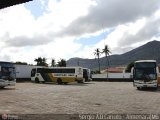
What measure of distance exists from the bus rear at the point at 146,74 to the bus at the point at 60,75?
18.4 m

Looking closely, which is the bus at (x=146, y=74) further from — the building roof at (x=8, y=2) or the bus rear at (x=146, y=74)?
the building roof at (x=8, y=2)

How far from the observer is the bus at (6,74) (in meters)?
35.8

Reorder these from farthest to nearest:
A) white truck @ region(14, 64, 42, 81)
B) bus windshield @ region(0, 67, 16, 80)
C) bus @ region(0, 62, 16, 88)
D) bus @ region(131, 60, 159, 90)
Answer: white truck @ region(14, 64, 42, 81)
bus windshield @ region(0, 67, 16, 80)
bus @ region(0, 62, 16, 88)
bus @ region(131, 60, 159, 90)

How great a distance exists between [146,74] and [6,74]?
1422 cm

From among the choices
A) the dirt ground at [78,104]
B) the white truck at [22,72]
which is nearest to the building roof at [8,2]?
the dirt ground at [78,104]

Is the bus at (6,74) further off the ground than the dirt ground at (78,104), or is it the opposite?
the bus at (6,74)

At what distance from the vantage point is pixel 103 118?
44.2ft

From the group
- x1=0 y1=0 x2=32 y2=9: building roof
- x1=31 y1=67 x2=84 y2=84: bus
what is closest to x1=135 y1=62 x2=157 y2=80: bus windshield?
x1=31 y1=67 x2=84 y2=84: bus

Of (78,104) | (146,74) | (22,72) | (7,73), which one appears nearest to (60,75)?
(22,72)

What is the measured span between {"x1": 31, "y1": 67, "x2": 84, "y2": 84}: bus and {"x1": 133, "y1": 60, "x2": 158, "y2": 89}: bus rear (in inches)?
723

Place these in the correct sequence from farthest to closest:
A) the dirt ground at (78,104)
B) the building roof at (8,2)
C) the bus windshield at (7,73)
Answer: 1. the bus windshield at (7,73)
2. the dirt ground at (78,104)
3. the building roof at (8,2)

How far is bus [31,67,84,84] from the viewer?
2077 inches

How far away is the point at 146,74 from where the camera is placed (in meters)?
35.2

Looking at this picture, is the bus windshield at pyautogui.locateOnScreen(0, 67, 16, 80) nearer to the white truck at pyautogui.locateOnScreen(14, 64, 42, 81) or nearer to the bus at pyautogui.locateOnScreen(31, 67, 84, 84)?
the bus at pyautogui.locateOnScreen(31, 67, 84, 84)
